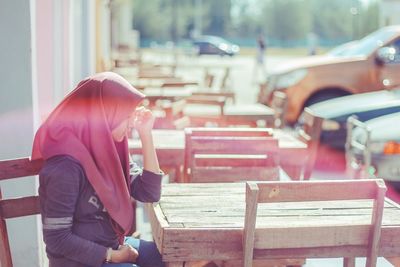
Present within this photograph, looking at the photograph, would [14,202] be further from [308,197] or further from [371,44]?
[371,44]

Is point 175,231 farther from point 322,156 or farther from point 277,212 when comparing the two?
point 322,156

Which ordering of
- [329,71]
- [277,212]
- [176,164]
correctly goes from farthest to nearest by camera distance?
[329,71] < [176,164] < [277,212]

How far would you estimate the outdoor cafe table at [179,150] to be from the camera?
5.14m

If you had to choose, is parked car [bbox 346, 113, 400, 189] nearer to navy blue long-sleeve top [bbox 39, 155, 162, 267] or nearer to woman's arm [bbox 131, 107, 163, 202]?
woman's arm [bbox 131, 107, 163, 202]

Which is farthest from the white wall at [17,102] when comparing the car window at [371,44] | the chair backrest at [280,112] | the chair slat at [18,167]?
the car window at [371,44]

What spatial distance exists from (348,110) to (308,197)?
19.6ft

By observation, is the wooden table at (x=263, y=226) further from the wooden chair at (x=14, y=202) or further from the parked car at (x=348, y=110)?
the parked car at (x=348, y=110)

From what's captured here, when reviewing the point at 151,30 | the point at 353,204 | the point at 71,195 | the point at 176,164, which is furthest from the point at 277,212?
the point at 151,30

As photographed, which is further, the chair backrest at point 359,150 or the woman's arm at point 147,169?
the chair backrest at point 359,150

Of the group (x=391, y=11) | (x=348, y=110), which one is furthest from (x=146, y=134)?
(x=391, y=11)

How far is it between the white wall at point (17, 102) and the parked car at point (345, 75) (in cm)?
750

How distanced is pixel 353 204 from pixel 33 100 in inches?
69.6

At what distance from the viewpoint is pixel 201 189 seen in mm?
3666

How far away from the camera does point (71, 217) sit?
9.18 feet
